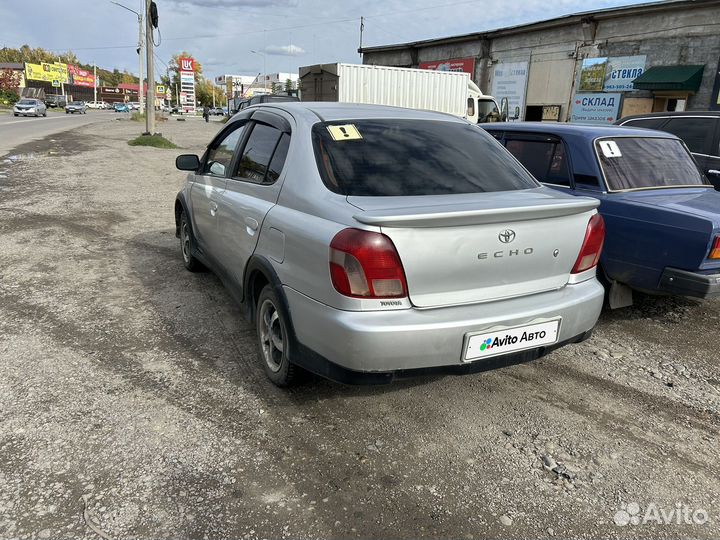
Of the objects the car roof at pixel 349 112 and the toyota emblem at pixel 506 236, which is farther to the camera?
the car roof at pixel 349 112

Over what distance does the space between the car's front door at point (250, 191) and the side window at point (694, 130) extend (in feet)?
20.4

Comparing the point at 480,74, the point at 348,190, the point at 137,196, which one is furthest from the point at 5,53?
the point at 348,190

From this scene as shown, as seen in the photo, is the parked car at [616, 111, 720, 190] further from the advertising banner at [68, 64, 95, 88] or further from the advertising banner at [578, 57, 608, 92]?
the advertising banner at [68, 64, 95, 88]

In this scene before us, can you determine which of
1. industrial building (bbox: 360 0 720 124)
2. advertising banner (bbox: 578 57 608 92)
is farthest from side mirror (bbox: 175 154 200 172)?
advertising banner (bbox: 578 57 608 92)

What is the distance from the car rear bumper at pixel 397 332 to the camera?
Answer: 2471 mm

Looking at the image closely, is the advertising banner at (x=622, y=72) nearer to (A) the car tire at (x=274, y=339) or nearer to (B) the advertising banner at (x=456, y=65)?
(B) the advertising banner at (x=456, y=65)

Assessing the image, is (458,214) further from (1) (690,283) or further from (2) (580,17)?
(2) (580,17)

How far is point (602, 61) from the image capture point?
795 inches

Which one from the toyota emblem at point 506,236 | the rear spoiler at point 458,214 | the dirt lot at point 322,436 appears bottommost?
the dirt lot at point 322,436

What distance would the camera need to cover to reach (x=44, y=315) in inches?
169

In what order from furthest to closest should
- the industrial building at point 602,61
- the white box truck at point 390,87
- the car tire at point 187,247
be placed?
1. the industrial building at point 602,61
2. the white box truck at point 390,87
3. the car tire at point 187,247

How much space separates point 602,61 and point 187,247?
65.3 feet

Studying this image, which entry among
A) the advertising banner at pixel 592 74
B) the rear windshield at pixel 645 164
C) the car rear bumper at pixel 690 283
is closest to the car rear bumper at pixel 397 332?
the car rear bumper at pixel 690 283

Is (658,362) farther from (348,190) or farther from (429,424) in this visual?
(348,190)
